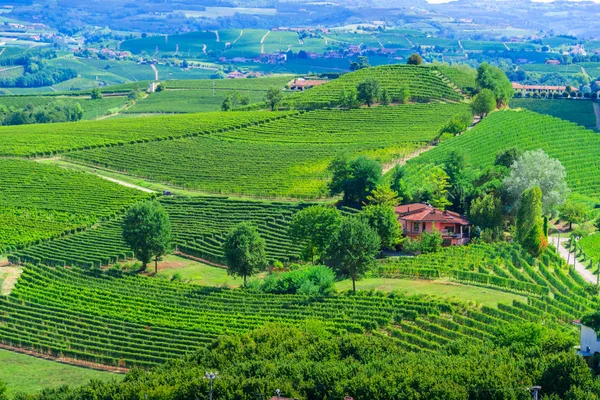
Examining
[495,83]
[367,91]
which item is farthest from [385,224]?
[495,83]

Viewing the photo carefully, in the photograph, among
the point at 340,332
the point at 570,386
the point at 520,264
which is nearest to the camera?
the point at 570,386

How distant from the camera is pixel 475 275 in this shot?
6962 centimetres

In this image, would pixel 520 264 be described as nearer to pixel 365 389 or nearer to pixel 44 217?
pixel 365 389

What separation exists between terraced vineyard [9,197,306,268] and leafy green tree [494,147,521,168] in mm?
18344

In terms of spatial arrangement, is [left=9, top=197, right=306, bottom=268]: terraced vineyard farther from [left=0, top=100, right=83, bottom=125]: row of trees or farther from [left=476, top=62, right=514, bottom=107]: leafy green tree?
[left=0, top=100, right=83, bottom=125]: row of trees

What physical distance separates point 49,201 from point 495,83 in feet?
210

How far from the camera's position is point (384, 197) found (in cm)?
9044

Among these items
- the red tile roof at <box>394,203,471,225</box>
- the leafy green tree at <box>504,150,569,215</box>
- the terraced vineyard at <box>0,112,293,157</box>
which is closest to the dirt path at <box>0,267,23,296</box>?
the red tile roof at <box>394,203,471,225</box>

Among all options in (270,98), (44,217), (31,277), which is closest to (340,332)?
(31,277)

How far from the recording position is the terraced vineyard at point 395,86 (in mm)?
143750

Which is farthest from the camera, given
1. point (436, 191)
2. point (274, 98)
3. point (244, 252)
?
point (274, 98)

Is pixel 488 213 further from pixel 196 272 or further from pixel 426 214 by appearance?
pixel 196 272

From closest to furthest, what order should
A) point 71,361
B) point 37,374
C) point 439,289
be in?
1. point 37,374
2. point 71,361
3. point 439,289

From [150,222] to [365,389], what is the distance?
3632 centimetres
